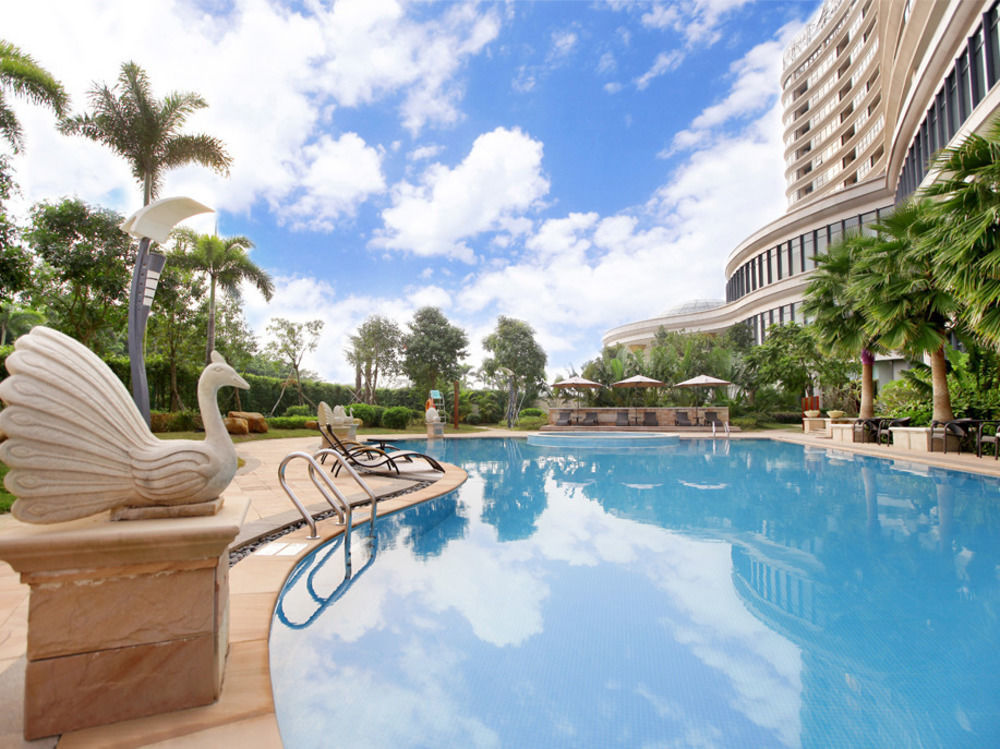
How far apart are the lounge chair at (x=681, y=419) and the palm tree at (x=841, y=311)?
287 inches

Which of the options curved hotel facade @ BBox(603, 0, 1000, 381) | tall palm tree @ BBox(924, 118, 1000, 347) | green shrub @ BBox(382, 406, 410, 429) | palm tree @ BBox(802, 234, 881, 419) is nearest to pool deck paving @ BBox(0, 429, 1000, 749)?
tall palm tree @ BBox(924, 118, 1000, 347)

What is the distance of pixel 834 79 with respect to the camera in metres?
42.2

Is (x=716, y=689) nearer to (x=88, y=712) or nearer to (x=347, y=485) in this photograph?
(x=88, y=712)

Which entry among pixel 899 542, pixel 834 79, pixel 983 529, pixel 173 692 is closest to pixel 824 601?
pixel 899 542

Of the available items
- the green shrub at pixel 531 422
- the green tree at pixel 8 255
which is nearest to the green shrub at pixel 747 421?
the green shrub at pixel 531 422

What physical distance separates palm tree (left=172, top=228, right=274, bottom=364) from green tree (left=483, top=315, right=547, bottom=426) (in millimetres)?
12979

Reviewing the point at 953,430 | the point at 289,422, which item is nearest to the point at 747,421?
the point at 953,430

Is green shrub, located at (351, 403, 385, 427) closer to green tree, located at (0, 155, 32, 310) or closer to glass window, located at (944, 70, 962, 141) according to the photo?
green tree, located at (0, 155, 32, 310)

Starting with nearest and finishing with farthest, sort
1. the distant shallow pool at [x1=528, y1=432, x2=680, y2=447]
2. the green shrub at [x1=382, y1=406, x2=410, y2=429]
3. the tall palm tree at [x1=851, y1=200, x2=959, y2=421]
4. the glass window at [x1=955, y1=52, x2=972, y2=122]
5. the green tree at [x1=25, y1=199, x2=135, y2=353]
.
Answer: the tall palm tree at [x1=851, y1=200, x2=959, y2=421]
the green tree at [x1=25, y1=199, x2=135, y2=353]
the glass window at [x1=955, y1=52, x2=972, y2=122]
the distant shallow pool at [x1=528, y1=432, x2=680, y2=447]
the green shrub at [x1=382, y1=406, x2=410, y2=429]

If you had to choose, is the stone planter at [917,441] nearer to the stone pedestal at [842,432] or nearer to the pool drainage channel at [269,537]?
the stone pedestal at [842,432]

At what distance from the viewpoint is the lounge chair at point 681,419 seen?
2273cm

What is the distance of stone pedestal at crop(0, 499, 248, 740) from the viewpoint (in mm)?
1773

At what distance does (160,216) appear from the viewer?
575 centimetres

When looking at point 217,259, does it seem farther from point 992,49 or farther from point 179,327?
point 992,49
